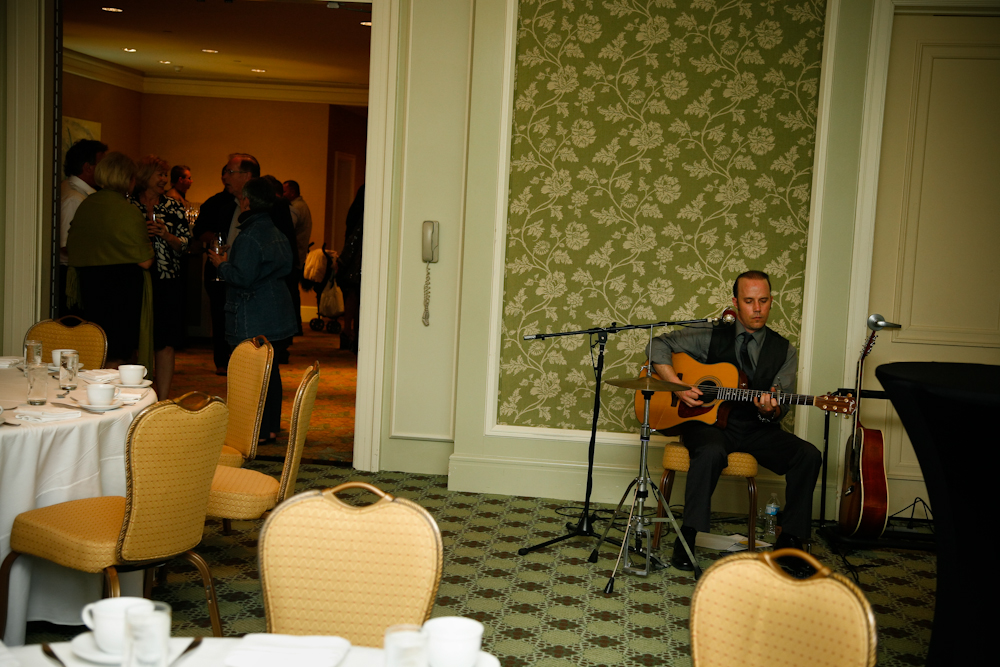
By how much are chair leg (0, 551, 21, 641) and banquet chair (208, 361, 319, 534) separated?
0.68 m

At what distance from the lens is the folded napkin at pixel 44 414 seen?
2.89 m

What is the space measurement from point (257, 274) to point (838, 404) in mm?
3413

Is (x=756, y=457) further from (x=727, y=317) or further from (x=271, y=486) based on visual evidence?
(x=271, y=486)

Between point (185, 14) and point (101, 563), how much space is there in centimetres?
756

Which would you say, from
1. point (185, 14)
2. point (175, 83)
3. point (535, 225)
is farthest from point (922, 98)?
point (175, 83)

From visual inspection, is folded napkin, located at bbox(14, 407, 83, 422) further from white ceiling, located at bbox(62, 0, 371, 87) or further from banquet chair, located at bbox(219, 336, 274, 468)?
white ceiling, located at bbox(62, 0, 371, 87)

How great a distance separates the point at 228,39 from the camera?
32.9ft

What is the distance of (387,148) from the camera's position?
17.1 ft

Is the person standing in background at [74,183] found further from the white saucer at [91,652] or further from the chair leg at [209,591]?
the white saucer at [91,652]

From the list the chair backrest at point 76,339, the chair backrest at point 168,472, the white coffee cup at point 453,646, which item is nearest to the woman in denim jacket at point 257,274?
the chair backrest at point 76,339

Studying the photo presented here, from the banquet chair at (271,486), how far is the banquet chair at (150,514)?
42 centimetres

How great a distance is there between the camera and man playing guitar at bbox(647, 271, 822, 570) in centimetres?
405

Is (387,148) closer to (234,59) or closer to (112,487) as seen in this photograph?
(112,487)

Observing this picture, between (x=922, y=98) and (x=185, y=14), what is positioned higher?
(x=185, y=14)
